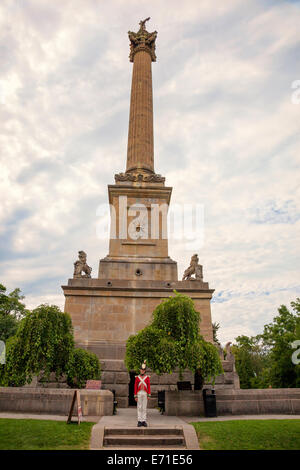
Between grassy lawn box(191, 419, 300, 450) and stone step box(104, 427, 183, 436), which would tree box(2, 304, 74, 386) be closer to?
stone step box(104, 427, 183, 436)

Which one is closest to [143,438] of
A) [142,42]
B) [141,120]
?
[141,120]

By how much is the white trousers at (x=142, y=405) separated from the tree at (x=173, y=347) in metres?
2.03

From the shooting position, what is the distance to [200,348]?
13234 mm

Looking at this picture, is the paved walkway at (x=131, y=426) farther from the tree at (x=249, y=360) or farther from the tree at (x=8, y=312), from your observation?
the tree at (x=249, y=360)

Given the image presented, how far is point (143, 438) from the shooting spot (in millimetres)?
9203

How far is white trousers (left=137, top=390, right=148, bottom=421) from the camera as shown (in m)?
10.2

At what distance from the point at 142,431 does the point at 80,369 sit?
5048 millimetres

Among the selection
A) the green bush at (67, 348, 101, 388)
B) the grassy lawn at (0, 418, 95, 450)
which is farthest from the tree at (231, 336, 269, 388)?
the grassy lawn at (0, 418, 95, 450)

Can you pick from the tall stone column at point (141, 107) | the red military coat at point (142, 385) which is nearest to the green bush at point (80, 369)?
the red military coat at point (142, 385)

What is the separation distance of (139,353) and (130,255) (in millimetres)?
11035

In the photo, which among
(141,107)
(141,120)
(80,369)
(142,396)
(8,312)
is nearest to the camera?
(142,396)

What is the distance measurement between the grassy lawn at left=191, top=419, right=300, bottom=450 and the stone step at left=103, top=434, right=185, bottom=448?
659 mm

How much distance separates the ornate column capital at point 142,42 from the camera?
112 ft

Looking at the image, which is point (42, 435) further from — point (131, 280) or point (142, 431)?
point (131, 280)
